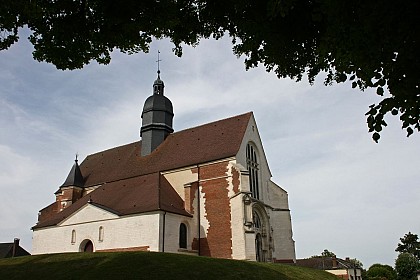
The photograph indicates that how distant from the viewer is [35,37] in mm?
7246

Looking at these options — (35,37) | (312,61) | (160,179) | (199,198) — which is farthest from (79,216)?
(312,61)

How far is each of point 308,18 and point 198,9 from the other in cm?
221

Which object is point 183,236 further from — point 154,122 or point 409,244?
point 409,244

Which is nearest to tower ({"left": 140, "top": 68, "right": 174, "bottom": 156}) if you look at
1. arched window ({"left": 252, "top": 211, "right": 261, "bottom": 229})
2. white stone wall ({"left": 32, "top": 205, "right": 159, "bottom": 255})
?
white stone wall ({"left": 32, "top": 205, "right": 159, "bottom": 255})

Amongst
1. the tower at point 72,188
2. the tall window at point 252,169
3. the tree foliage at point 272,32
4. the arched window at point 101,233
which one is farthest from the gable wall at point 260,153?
the tree foliage at point 272,32

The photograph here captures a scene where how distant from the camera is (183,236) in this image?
27922 millimetres

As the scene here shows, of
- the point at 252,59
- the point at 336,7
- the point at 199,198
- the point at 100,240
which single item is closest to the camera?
the point at 336,7

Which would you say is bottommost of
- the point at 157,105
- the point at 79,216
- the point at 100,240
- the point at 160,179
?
the point at 100,240

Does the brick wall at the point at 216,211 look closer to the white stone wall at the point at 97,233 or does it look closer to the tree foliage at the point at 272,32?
the white stone wall at the point at 97,233

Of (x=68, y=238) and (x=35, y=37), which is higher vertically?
(x=35, y=37)

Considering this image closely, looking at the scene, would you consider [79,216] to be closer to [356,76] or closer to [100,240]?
[100,240]

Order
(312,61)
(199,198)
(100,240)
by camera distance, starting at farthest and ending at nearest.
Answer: (199,198)
(100,240)
(312,61)

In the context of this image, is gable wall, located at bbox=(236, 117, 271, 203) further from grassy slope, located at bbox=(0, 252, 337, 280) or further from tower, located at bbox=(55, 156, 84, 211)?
tower, located at bbox=(55, 156, 84, 211)

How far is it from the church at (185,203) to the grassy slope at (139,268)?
5.51 meters
